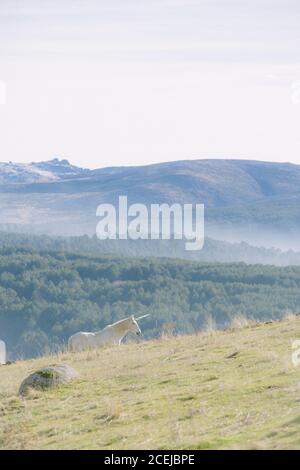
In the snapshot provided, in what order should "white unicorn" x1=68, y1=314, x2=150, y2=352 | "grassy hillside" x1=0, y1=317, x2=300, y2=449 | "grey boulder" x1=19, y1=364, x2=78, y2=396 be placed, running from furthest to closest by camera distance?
"white unicorn" x1=68, y1=314, x2=150, y2=352, "grey boulder" x1=19, y1=364, x2=78, y2=396, "grassy hillside" x1=0, y1=317, x2=300, y2=449

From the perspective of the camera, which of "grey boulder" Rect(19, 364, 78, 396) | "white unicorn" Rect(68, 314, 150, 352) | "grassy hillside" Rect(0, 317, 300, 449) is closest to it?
"grassy hillside" Rect(0, 317, 300, 449)

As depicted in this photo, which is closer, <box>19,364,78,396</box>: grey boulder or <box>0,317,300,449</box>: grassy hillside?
<box>0,317,300,449</box>: grassy hillside

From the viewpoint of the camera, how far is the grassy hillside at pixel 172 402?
13477 mm

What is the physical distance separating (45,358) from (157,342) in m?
3.17

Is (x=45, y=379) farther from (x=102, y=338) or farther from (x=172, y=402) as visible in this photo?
(x=102, y=338)

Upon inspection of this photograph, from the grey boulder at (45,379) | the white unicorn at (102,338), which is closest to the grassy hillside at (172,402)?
the grey boulder at (45,379)

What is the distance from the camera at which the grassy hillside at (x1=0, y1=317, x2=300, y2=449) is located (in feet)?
44.2

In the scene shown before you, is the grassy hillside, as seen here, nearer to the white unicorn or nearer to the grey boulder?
the grey boulder

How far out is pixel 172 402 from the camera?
16531 millimetres

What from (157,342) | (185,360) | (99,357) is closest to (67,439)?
(185,360)

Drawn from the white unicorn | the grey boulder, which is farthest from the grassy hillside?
the white unicorn

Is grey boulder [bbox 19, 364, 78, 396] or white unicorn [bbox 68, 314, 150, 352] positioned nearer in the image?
grey boulder [bbox 19, 364, 78, 396]

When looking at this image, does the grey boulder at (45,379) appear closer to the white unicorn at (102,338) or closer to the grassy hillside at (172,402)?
the grassy hillside at (172,402)

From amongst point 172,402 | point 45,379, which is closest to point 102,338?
point 45,379
